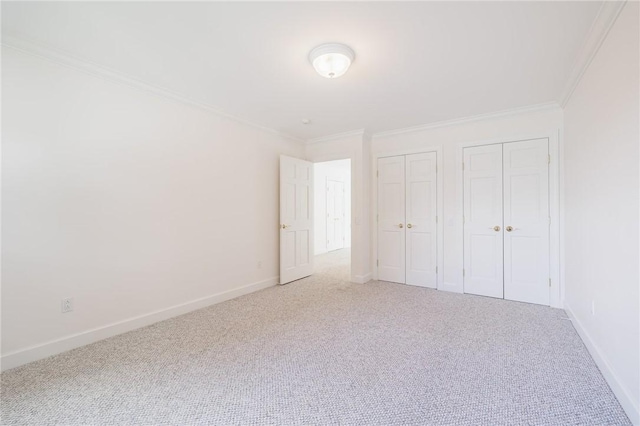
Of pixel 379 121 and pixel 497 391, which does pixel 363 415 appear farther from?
pixel 379 121

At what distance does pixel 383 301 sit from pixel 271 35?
3087 mm

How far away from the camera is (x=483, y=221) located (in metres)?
3.73

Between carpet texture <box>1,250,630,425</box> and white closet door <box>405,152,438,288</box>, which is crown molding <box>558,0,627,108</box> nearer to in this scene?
white closet door <box>405,152,438,288</box>

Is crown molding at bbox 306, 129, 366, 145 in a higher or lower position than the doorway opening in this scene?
higher

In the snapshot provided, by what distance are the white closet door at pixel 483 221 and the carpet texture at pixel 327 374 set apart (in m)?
0.66

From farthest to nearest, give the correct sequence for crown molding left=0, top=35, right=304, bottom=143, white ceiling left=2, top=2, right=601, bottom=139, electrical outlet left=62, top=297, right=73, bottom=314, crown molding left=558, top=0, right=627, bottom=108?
electrical outlet left=62, top=297, right=73, bottom=314 < crown molding left=0, top=35, right=304, bottom=143 < white ceiling left=2, top=2, right=601, bottom=139 < crown molding left=558, top=0, right=627, bottom=108

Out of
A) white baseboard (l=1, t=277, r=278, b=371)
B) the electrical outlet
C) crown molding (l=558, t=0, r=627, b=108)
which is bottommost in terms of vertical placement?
white baseboard (l=1, t=277, r=278, b=371)

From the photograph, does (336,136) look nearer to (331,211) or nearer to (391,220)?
(391,220)

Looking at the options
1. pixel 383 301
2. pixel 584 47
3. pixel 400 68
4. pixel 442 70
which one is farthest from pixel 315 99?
pixel 383 301

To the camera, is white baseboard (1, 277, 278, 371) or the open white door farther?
the open white door

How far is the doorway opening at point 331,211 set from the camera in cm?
737

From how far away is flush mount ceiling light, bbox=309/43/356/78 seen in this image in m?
2.13

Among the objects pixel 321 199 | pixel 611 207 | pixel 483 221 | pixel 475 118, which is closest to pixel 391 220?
pixel 483 221

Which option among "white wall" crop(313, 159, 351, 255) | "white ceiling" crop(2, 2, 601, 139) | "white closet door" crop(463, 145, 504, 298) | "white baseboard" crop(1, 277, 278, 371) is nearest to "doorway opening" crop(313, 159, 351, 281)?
"white wall" crop(313, 159, 351, 255)
